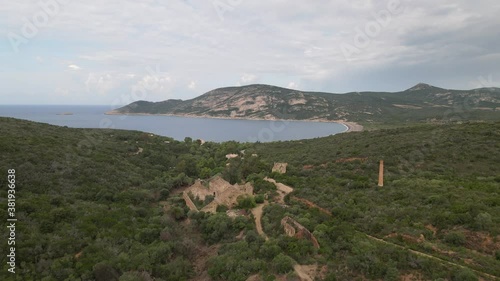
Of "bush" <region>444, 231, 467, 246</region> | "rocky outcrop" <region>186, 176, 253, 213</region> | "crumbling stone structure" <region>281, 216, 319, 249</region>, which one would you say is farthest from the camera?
"rocky outcrop" <region>186, 176, 253, 213</region>

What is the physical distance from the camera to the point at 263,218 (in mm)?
19438

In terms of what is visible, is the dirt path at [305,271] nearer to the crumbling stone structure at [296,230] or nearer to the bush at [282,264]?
the bush at [282,264]

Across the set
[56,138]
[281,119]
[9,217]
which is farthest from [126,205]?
[281,119]

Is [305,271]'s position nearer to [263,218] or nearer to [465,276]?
[465,276]

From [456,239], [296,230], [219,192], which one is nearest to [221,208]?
[219,192]

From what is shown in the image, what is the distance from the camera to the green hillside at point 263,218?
13.4m

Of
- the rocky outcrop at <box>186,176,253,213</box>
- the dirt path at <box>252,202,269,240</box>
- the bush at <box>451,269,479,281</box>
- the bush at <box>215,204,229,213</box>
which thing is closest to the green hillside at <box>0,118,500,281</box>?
the bush at <box>451,269,479,281</box>

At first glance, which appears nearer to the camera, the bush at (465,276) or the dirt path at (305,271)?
the bush at (465,276)

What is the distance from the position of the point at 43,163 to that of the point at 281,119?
156574 millimetres

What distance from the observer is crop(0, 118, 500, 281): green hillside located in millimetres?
13414

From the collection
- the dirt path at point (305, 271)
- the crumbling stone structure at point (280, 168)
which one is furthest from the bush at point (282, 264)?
the crumbling stone structure at point (280, 168)

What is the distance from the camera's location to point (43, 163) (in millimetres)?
23578

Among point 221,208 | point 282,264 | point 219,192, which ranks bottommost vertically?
point 221,208

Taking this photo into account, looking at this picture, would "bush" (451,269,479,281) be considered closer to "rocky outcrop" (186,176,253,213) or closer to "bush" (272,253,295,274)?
"bush" (272,253,295,274)
